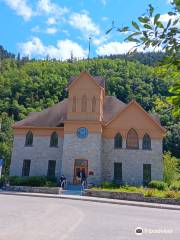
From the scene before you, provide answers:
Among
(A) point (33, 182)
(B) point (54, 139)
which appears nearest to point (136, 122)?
(B) point (54, 139)

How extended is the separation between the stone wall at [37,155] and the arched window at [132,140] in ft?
27.2

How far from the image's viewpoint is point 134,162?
3591 centimetres

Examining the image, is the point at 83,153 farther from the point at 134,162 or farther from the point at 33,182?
the point at 33,182

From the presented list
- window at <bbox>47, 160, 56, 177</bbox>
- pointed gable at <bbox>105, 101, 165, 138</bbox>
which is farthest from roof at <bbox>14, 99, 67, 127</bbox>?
pointed gable at <bbox>105, 101, 165, 138</bbox>

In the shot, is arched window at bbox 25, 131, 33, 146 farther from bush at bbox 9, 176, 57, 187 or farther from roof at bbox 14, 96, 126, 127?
bush at bbox 9, 176, 57, 187

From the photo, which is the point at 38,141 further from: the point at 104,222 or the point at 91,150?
the point at 104,222

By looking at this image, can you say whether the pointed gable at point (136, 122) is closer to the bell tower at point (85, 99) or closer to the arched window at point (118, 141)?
the arched window at point (118, 141)

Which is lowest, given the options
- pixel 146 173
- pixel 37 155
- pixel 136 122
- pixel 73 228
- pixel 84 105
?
pixel 73 228

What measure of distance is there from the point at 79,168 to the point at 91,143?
10.5 feet

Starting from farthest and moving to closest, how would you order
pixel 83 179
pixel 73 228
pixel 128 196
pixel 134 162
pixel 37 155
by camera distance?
pixel 37 155 < pixel 134 162 < pixel 83 179 < pixel 128 196 < pixel 73 228

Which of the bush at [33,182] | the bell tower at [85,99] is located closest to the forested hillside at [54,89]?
the bell tower at [85,99]

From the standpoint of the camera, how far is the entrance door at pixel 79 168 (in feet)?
116

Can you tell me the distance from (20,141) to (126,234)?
3053 cm

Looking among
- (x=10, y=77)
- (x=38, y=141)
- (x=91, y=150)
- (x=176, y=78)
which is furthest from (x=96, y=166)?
(x=10, y=77)
